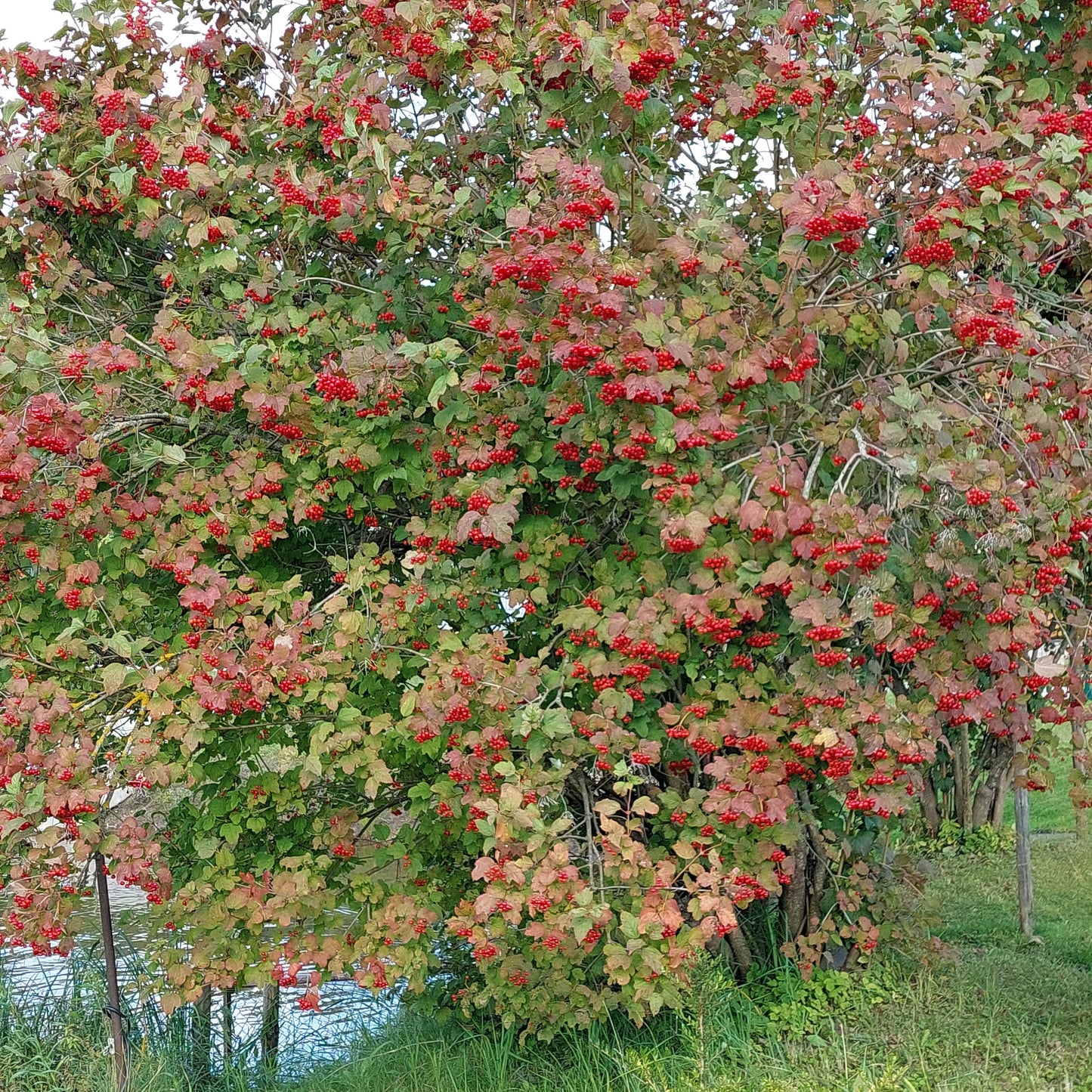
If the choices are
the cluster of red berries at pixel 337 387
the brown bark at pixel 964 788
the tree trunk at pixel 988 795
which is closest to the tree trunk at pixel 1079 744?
the cluster of red berries at pixel 337 387

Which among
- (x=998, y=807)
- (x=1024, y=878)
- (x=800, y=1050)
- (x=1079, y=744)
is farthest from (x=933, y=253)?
(x=998, y=807)

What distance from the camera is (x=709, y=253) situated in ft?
13.1

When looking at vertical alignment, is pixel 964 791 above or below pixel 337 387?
below

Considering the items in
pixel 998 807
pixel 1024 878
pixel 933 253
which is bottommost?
pixel 1024 878

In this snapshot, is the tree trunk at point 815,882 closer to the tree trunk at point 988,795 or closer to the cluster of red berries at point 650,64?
the cluster of red berries at point 650,64

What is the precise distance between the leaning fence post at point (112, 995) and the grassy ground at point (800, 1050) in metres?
0.08

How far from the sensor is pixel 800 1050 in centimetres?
466

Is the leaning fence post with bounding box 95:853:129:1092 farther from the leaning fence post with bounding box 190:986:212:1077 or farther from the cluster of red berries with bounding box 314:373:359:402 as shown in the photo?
the cluster of red berries with bounding box 314:373:359:402

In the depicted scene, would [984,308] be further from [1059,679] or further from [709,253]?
[1059,679]

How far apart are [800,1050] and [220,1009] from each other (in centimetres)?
294

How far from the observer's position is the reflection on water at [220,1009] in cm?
551

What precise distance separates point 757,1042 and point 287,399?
2.97 m

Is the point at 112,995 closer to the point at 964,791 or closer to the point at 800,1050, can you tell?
the point at 800,1050

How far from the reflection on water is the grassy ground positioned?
258 millimetres
